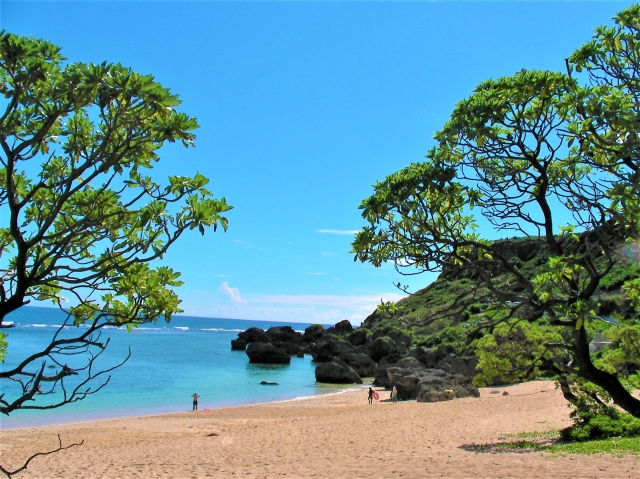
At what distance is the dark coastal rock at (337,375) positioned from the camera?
45.7m

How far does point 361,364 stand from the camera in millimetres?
52906

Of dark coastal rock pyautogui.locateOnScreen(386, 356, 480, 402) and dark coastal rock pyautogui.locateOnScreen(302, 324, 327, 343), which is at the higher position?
dark coastal rock pyautogui.locateOnScreen(302, 324, 327, 343)

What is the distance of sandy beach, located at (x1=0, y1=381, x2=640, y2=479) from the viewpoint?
9398 millimetres

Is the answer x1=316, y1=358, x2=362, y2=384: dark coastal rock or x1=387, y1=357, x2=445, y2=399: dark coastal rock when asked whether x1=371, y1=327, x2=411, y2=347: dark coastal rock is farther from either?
x1=387, y1=357, x2=445, y2=399: dark coastal rock

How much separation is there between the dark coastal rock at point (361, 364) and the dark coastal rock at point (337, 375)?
5.90 metres

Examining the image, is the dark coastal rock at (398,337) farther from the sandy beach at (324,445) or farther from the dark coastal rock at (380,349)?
the sandy beach at (324,445)

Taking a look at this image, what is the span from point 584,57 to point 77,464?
600 inches

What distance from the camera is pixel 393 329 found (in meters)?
69.6

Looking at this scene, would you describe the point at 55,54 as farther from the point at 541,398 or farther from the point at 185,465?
the point at 541,398

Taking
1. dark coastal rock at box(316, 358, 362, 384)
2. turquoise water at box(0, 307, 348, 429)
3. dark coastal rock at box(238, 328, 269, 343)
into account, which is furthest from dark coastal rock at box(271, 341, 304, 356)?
dark coastal rock at box(316, 358, 362, 384)

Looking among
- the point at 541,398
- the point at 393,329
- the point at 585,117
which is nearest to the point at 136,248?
the point at 585,117

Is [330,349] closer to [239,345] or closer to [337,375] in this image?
[337,375]

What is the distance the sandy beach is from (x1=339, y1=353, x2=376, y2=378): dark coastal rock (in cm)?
2494

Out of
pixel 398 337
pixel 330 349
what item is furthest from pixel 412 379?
pixel 398 337
